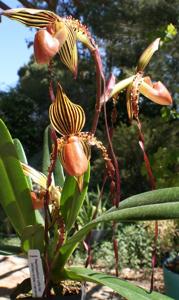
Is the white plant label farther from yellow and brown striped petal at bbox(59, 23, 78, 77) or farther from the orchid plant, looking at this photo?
yellow and brown striped petal at bbox(59, 23, 78, 77)

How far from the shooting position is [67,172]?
1062 mm

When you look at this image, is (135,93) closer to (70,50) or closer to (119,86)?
(119,86)

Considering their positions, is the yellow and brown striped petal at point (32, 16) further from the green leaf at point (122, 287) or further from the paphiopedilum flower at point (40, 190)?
the green leaf at point (122, 287)

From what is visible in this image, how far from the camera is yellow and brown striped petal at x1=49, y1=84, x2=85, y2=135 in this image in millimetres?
1111

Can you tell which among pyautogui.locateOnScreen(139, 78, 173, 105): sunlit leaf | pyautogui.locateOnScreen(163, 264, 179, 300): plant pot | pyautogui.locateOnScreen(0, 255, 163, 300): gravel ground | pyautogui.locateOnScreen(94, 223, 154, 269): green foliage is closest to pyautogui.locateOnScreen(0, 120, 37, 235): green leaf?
pyautogui.locateOnScreen(139, 78, 173, 105): sunlit leaf

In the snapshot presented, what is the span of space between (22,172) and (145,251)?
2357 mm

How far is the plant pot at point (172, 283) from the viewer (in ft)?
6.63

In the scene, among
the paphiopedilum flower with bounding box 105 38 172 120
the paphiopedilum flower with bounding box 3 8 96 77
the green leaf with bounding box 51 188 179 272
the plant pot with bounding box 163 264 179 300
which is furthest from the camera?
the plant pot with bounding box 163 264 179 300

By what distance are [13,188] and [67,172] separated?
28 centimetres

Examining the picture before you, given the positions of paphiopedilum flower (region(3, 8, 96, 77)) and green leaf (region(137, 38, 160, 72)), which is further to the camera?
green leaf (region(137, 38, 160, 72))

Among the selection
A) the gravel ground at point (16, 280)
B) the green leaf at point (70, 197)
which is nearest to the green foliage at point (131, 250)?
the gravel ground at point (16, 280)

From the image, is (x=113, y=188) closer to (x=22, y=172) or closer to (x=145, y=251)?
(x=22, y=172)

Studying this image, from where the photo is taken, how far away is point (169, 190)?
115cm

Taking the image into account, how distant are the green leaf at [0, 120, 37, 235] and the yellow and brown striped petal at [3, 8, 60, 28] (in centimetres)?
29
